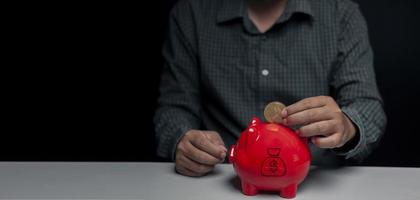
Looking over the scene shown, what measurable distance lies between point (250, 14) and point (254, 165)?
1.87ft

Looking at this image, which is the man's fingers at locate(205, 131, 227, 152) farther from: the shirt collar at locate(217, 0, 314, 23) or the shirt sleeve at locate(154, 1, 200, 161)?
the shirt collar at locate(217, 0, 314, 23)

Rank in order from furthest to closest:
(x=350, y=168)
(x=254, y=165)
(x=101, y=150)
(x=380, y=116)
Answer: (x=101, y=150)
(x=380, y=116)
(x=350, y=168)
(x=254, y=165)

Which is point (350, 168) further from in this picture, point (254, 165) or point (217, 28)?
point (217, 28)

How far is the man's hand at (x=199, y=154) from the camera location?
830 millimetres

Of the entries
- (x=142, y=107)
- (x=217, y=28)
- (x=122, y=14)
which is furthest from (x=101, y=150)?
(x=217, y=28)

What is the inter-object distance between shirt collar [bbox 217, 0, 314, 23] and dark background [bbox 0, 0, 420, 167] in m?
0.29

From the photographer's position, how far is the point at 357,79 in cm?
110

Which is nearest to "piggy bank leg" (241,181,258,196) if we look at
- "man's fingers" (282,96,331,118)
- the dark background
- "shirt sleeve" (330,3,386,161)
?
"man's fingers" (282,96,331,118)

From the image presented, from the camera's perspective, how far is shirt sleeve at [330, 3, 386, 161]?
3.30ft

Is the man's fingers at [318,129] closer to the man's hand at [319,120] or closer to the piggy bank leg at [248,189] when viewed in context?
the man's hand at [319,120]

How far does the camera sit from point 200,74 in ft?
4.08

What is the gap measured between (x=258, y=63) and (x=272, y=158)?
1.60 ft

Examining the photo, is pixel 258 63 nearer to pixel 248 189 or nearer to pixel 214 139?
pixel 214 139

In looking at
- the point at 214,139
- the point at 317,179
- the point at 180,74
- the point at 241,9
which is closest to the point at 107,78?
the point at 180,74
